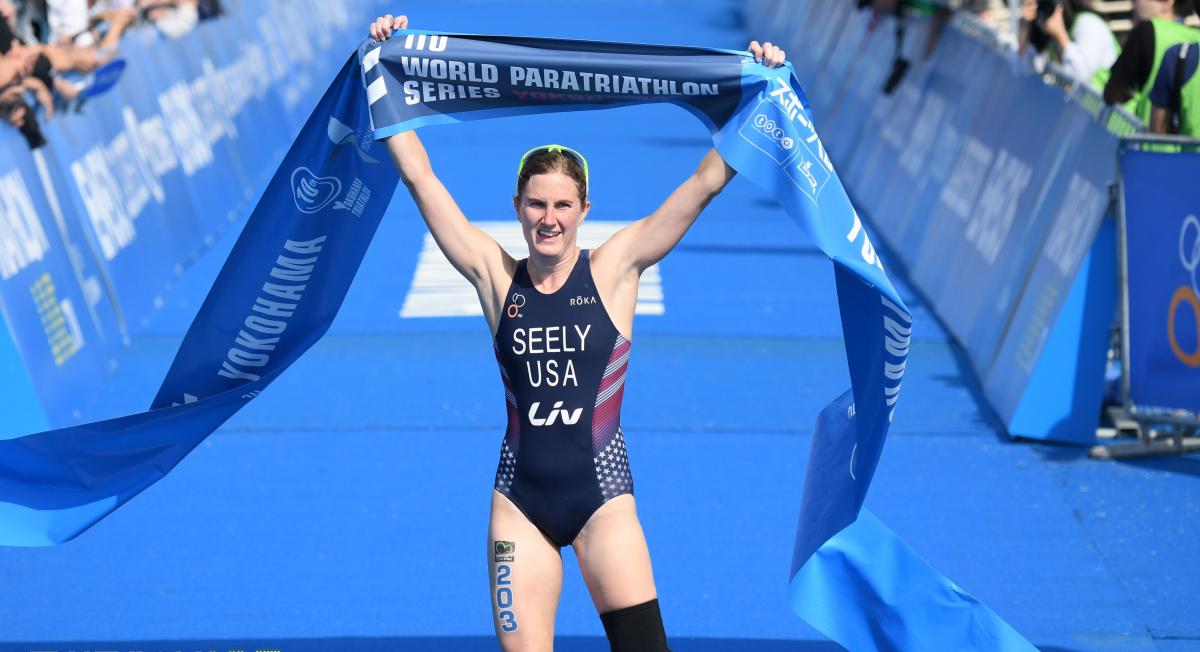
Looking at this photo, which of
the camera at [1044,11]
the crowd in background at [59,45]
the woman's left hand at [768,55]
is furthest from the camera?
the camera at [1044,11]

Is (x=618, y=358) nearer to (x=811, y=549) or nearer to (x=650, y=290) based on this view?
(x=811, y=549)

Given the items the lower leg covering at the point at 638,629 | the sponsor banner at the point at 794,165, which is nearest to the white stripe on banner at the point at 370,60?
the sponsor banner at the point at 794,165

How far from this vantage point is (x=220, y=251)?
507 inches

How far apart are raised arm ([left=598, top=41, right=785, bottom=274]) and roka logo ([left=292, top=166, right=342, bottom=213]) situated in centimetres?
126

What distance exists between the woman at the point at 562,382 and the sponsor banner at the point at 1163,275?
3.87 m

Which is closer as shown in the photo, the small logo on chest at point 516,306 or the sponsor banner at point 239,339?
the small logo on chest at point 516,306

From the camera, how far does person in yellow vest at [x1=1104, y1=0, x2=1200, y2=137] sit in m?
8.51

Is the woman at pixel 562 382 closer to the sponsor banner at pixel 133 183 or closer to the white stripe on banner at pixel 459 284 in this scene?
the sponsor banner at pixel 133 183

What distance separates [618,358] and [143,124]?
7.88 metres

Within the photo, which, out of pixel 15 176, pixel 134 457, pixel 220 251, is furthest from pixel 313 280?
pixel 220 251

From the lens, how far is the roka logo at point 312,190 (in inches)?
226

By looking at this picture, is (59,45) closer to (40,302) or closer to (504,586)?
(40,302)

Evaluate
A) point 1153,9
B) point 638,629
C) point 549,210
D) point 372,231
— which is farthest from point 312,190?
point 1153,9

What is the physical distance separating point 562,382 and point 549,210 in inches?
22.7
